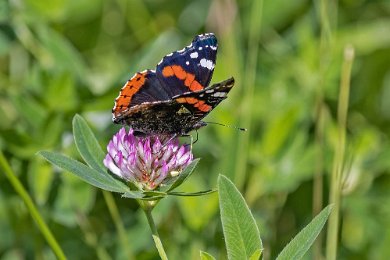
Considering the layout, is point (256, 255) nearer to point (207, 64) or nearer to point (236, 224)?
point (236, 224)

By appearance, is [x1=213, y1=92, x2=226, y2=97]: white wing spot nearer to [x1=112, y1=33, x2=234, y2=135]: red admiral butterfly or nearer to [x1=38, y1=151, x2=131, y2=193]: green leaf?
[x1=112, y1=33, x2=234, y2=135]: red admiral butterfly

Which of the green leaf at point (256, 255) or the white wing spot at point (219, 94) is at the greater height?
the white wing spot at point (219, 94)

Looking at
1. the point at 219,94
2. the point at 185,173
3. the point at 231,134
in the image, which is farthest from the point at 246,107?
the point at 185,173

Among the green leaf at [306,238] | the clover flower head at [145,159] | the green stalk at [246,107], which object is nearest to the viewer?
the green leaf at [306,238]

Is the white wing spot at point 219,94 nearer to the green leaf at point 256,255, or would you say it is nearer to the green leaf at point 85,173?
the green leaf at point 85,173

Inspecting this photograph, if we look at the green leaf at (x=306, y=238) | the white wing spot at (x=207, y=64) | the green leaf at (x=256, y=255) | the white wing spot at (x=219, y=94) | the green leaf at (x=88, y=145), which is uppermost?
the white wing spot at (x=207, y=64)

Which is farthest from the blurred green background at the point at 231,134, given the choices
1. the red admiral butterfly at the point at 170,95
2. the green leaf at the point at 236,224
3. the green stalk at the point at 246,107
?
the green leaf at the point at 236,224
